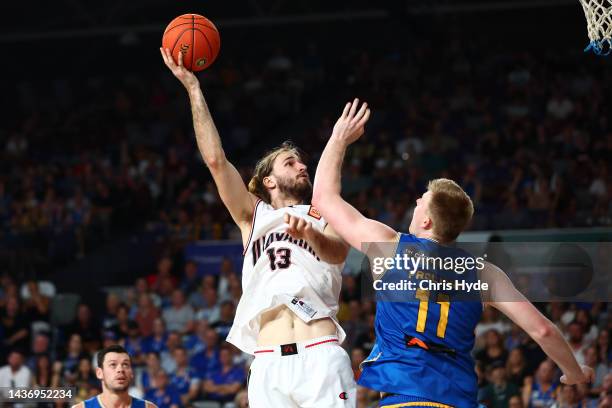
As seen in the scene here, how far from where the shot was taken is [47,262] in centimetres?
1536

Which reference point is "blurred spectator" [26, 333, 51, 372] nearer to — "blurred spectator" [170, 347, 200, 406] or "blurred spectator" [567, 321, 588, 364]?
"blurred spectator" [170, 347, 200, 406]

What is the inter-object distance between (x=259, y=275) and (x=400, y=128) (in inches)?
467

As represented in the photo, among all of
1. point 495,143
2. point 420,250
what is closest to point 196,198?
point 495,143

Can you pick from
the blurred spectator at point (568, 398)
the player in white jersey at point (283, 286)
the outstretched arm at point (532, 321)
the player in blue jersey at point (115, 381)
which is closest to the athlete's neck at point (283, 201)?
the player in white jersey at point (283, 286)

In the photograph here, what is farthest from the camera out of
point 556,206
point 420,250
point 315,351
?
point 556,206

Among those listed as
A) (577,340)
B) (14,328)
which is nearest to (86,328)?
(14,328)

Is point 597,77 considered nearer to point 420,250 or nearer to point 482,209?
point 482,209

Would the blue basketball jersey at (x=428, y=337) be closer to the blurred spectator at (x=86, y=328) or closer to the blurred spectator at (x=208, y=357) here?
the blurred spectator at (x=208, y=357)

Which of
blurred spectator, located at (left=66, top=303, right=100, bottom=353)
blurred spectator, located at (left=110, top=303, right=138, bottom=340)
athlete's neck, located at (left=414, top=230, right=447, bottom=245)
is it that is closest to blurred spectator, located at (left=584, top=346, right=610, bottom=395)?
athlete's neck, located at (left=414, top=230, right=447, bottom=245)

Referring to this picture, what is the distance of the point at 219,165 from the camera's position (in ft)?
17.8

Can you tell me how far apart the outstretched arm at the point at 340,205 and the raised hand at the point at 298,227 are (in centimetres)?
19

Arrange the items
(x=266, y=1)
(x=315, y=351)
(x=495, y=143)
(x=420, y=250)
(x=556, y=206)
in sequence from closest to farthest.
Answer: (x=420, y=250) < (x=315, y=351) < (x=556, y=206) < (x=495, y=143) < (x=266, y=1)

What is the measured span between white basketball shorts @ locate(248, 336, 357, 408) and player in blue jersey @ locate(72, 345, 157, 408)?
2.42 meters

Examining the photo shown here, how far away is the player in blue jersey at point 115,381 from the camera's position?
7.25 meters
